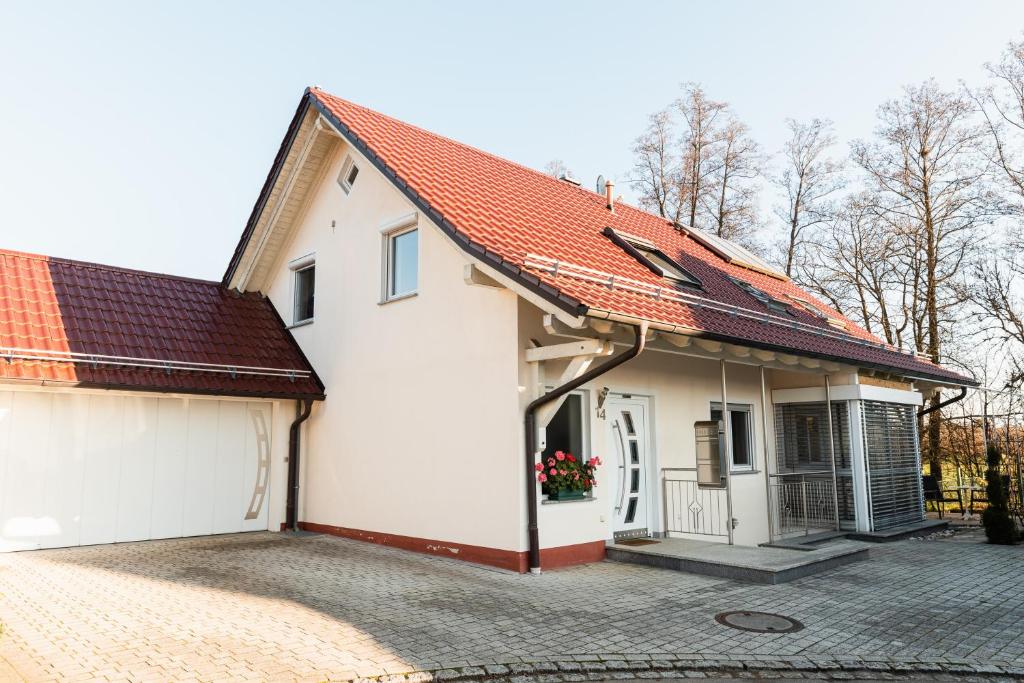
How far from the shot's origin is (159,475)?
10.6 meters

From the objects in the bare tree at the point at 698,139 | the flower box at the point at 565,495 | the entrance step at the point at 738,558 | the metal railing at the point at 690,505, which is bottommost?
the entrance step at the point at 738,558

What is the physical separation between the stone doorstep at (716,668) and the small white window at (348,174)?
29.0 feet

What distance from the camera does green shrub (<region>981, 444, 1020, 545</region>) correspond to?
1120 centimetres

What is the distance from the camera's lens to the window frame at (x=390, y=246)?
33.9 feet

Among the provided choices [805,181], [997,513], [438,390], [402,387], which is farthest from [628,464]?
[805,181]

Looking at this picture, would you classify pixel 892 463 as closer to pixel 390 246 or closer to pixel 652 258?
pixel 652 258

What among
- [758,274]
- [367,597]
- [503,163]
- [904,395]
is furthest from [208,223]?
[904,395]

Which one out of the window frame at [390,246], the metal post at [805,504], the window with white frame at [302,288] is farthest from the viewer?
the window with white frame at [302,288]

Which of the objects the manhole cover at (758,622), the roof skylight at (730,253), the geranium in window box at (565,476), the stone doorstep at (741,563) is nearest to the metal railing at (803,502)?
the stone doorstep at (741,563)

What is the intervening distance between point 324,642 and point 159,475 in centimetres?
639

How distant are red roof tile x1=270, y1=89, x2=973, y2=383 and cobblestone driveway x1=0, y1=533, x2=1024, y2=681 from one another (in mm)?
2902

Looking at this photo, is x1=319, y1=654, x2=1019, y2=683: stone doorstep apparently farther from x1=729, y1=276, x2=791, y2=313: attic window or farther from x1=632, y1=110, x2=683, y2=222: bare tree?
x1=632, y1=110, x2=683, y2=222: bare tree

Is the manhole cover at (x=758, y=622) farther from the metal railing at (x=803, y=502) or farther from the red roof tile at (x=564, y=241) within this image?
the metal railing at (x=803, y=502)

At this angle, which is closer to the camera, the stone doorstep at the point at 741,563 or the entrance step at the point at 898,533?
the stone doorstep at the point at 741,563
